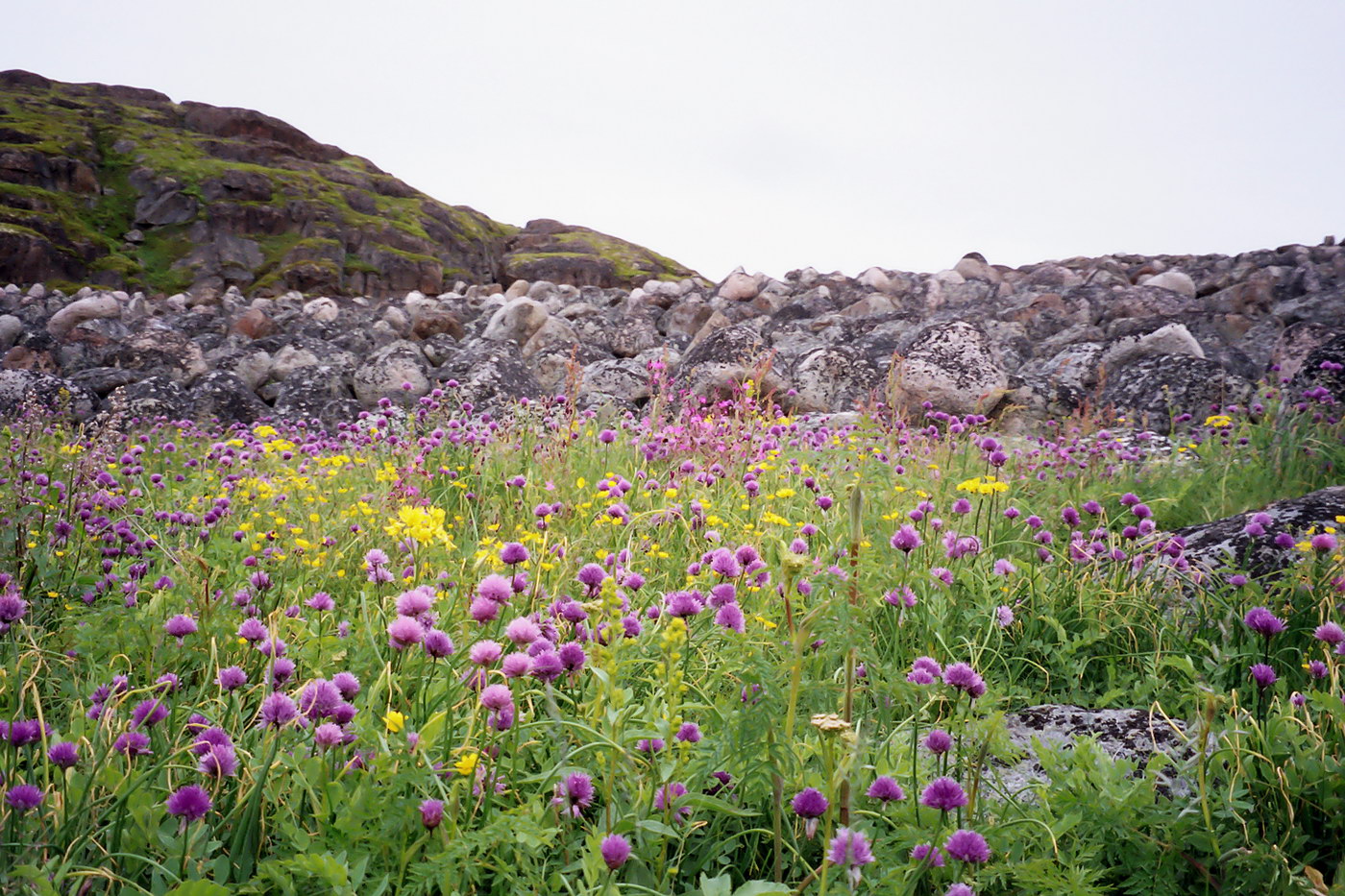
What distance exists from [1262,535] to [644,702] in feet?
9.11

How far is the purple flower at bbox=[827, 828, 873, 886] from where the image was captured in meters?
1.10

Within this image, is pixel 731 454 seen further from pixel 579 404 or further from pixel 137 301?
pixel 137 301

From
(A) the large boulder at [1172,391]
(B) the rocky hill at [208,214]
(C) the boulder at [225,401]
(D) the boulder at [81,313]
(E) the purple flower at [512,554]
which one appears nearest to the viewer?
(E) the purple flower at [512,554]

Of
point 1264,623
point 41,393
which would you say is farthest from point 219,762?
point 41,393

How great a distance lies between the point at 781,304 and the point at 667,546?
15200mm

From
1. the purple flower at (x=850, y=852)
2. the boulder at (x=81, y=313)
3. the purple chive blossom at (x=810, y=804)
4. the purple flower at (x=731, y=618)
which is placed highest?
the purple flower at (x=731, y=618)

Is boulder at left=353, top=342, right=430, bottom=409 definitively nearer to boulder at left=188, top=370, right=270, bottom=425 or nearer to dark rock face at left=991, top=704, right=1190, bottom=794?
boulder at left=188, top=370, right=270, bottom=425

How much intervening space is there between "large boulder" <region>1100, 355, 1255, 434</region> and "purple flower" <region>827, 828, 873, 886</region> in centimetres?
790

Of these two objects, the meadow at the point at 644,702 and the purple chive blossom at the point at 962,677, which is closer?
the meadow at the point at 644,702

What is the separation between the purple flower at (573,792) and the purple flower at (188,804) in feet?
2.03

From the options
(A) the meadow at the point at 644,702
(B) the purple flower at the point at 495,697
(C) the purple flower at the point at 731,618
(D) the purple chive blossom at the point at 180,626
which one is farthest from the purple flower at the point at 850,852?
(D) the purple chive blossom at the point at 180,626

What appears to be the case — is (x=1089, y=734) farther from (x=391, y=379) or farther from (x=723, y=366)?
(x=391, y=379)

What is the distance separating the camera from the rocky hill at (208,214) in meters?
50.5

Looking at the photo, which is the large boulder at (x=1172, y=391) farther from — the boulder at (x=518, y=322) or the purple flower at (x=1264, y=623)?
the boulder at (x=518, y=322)
